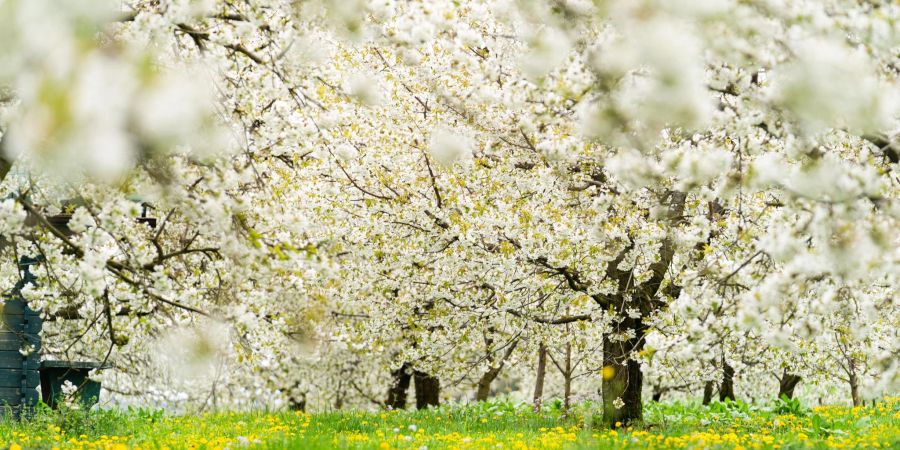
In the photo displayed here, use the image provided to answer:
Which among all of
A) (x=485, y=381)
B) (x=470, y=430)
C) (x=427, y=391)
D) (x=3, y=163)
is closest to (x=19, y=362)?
(x=470, y=430)

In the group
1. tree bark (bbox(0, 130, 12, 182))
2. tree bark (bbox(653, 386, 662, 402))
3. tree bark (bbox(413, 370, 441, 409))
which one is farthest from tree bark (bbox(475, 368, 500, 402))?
tree bark (bbox(0, 130, 12, 182))

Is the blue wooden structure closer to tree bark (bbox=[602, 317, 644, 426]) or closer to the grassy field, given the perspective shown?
the grassy field

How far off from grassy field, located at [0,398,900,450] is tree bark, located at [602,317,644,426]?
11.0 inches

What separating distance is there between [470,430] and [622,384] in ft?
7.01

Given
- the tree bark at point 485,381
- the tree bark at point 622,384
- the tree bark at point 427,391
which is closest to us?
the tree bark at point 622,384

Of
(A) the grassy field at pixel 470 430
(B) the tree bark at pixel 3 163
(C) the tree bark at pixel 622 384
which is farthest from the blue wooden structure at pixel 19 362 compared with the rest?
(C) the tree bark at pixel 622 384

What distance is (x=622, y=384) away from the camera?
10234 mm

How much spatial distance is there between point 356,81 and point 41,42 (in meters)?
6.90

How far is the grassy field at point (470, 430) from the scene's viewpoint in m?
6.44

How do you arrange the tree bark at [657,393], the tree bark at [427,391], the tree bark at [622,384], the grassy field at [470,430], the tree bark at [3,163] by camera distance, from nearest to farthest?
the tree bark at [3,163]
the grassy field at [470,430]
the tree bark at [622,384]
the tree bark at [427,391]
the tree bark at [657,393]

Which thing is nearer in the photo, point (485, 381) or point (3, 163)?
point (3, 163)

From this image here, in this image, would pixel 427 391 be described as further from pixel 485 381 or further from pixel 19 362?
pixel 19 362

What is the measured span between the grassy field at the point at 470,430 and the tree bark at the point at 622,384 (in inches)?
11.0

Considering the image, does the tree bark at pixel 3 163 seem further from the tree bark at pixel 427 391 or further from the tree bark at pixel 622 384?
the tree bark at pixel 427 391
